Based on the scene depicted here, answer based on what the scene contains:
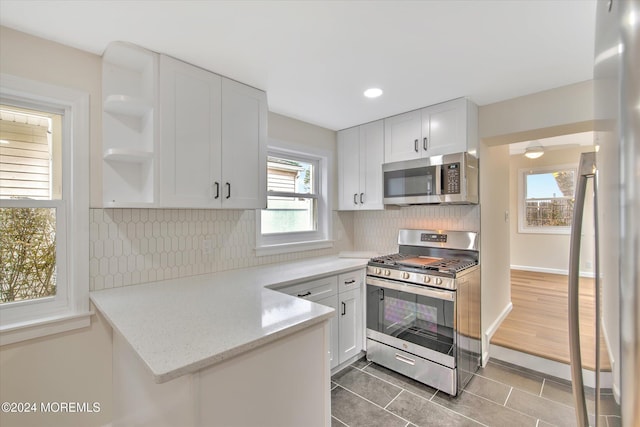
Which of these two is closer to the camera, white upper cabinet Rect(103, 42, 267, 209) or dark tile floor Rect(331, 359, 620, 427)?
white upper cabinet Rect(103, 42, 267, 209)

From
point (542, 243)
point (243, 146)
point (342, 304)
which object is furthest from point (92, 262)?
point (542, 243)

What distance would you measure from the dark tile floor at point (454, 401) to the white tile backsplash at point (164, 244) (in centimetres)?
133

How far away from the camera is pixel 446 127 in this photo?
256 centimetres

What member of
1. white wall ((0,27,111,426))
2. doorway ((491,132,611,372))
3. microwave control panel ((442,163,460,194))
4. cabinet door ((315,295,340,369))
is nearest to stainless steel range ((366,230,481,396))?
cabinet door ((315,295,340,369))

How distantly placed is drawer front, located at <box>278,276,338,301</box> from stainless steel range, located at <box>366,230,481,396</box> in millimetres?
445

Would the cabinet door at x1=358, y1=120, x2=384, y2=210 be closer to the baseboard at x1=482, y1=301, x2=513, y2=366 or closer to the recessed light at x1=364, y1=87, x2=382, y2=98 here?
the recessed light at x1=364, y1=87, x2=382, y2=98

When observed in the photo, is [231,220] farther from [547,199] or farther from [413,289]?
[547,199]

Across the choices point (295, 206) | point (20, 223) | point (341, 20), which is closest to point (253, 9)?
point (341, 20)

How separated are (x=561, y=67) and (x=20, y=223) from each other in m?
3.47

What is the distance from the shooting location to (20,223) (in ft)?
5.39

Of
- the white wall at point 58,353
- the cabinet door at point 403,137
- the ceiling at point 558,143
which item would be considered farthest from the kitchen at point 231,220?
the ceiling at point 558,143

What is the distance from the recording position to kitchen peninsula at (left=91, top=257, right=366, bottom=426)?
1008mm

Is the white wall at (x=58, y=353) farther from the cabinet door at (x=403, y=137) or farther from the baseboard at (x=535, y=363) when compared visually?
the baseboard at (x=535, y=363)

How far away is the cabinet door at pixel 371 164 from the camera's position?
306cm
